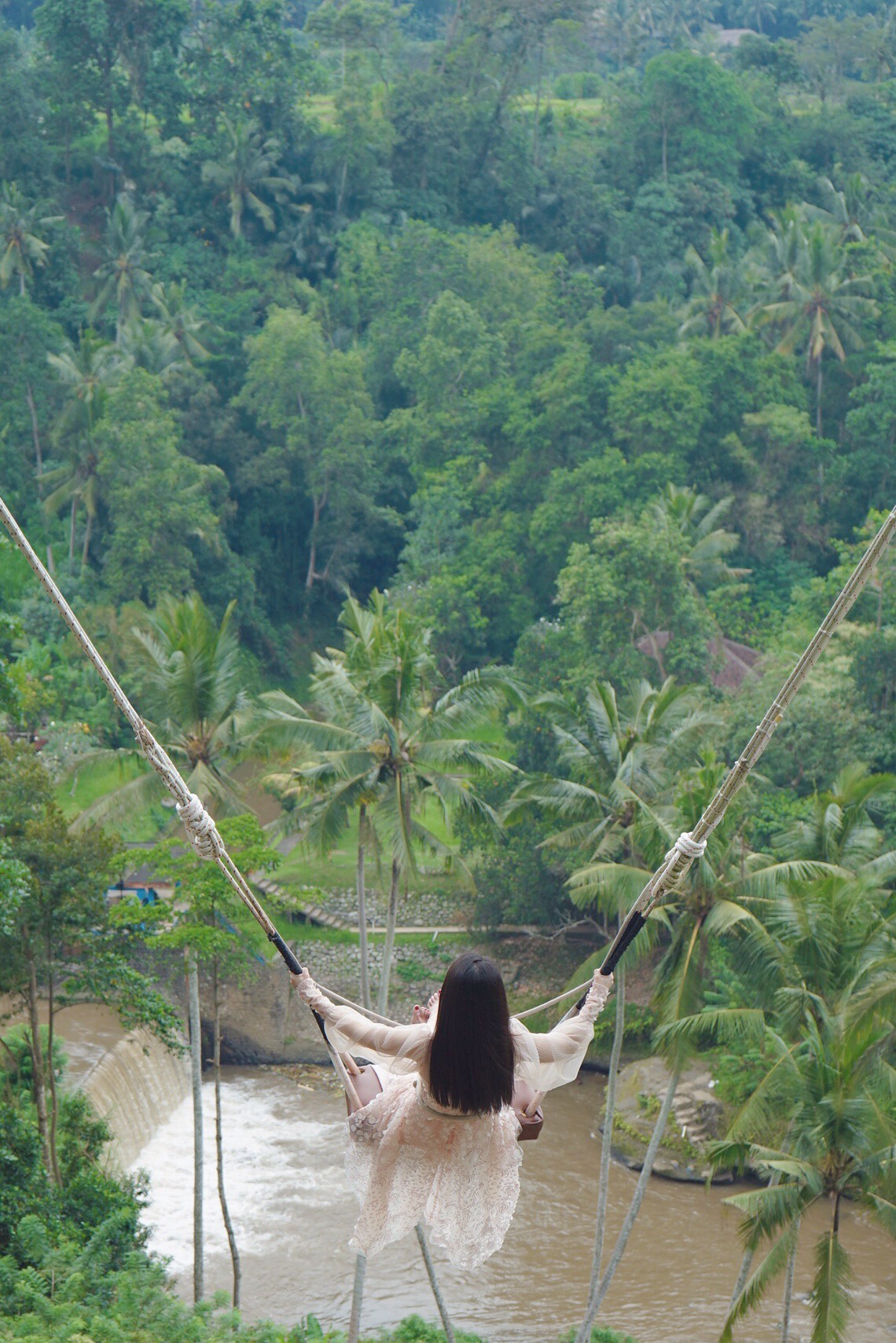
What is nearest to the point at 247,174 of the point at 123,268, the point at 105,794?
the point at 123,268

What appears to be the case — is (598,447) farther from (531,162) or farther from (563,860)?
(531,162)

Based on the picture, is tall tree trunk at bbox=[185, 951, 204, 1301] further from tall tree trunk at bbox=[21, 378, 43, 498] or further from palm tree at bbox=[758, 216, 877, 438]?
palm tree at bbox=[758, 216, 877, 438]

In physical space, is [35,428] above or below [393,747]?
below

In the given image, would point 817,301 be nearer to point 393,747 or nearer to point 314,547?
point 314,547

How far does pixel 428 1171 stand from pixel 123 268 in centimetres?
3251

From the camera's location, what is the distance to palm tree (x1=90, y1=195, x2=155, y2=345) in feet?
111

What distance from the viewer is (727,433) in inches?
1174

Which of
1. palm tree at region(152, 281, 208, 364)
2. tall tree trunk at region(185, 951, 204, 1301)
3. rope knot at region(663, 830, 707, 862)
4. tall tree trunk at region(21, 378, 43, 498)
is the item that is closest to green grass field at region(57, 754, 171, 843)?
tall tree trunk at region(21, 378, 43, 498)

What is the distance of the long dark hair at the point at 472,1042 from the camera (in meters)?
3.48

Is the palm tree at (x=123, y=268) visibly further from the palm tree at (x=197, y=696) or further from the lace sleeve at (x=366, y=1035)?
the lace sleeve at (x=366, y=1035)

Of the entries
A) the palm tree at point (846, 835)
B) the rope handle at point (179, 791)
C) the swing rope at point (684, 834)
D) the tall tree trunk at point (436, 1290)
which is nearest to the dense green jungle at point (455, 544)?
the palm tree at point (846, 835)

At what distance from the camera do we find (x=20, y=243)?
33.2 meters

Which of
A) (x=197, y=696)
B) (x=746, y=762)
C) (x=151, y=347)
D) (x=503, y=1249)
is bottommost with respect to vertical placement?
(x=503, y=1249)

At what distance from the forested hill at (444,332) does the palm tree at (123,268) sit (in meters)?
0.09
